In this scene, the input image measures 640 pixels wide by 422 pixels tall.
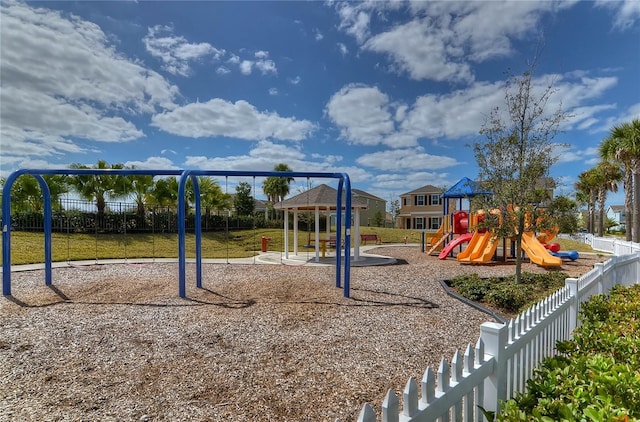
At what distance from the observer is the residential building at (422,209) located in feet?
146

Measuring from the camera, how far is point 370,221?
171ft

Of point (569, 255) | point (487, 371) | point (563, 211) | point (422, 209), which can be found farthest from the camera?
point (422, 209)

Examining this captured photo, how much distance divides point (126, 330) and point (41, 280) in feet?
20.8

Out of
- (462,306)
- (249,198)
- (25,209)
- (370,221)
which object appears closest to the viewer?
(462,306)

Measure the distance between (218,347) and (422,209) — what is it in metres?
43.1

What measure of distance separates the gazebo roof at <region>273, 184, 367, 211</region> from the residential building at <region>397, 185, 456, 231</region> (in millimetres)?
32001

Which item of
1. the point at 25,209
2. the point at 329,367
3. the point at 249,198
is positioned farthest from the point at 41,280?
the point at 249,198

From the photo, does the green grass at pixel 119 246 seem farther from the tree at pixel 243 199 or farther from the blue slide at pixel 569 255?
the blue slide at pixel 569 255

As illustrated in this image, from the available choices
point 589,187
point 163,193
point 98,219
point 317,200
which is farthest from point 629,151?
point 98,219

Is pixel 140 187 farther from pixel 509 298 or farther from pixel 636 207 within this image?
pixel 636 207

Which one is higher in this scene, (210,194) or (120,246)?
(210,194)

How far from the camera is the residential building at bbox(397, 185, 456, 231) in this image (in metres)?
44.5

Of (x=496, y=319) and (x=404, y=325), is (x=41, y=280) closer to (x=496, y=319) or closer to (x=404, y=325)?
(x=404, y=325)

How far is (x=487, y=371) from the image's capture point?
238cm
